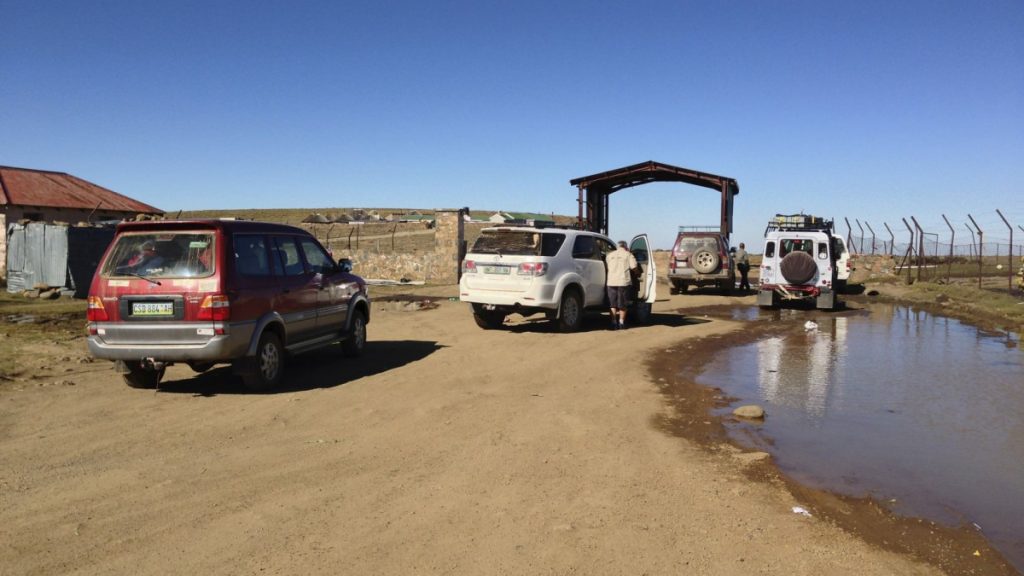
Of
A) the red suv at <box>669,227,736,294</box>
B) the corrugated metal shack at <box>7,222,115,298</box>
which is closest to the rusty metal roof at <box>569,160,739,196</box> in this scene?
the red suv at <box>669,227,736,294</box>

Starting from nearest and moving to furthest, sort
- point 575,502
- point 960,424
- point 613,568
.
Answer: point 613,568 < point 575,502 < point 960,424

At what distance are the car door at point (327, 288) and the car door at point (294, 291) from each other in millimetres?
146

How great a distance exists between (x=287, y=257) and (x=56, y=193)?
36527 mm

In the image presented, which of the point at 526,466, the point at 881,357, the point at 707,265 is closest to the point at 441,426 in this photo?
the point at 526,466

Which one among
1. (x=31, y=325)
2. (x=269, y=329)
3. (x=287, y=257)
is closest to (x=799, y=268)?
(x=287, y=257)

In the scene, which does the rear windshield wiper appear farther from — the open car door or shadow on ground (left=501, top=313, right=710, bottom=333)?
the open car door

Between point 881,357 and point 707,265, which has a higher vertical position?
point 707,265

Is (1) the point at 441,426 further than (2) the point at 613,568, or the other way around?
(1) the point at 441,426

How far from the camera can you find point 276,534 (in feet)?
14.4

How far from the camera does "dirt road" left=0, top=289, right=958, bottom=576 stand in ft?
13.4

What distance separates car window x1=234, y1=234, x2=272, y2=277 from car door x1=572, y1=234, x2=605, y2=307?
6452mm

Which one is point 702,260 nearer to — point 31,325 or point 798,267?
point 798,267

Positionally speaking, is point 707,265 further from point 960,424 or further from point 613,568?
point 613,568

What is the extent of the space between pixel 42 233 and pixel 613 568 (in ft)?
77.5
